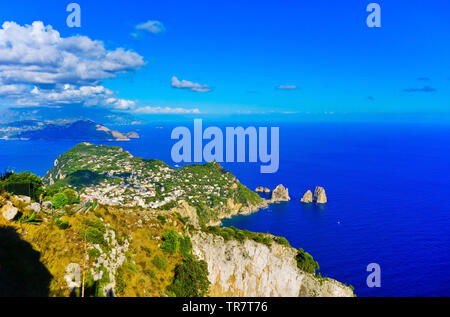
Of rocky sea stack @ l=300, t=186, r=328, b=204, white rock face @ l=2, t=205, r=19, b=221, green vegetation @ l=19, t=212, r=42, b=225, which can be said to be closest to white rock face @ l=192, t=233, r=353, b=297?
green vegetation @ l=19, t=212, r=42, b=225

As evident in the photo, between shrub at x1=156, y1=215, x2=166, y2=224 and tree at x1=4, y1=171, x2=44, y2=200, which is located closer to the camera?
tree at x1=4, y1=171, x2=44, y2=200

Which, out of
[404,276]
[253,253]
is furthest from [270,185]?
[253,253]

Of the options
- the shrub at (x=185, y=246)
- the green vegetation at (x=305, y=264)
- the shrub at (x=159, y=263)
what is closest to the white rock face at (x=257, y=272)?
the green vegetation at (x=305, y=264)

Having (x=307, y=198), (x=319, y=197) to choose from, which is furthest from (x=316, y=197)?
(x=307, y=198)

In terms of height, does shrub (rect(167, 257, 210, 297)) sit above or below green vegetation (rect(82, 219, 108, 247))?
below

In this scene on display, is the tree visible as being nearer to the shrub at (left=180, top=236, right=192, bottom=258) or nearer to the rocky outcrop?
the shrub at (left=180, top=236, right=192, bottom=258)

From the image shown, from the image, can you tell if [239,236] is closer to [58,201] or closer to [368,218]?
[58,201]

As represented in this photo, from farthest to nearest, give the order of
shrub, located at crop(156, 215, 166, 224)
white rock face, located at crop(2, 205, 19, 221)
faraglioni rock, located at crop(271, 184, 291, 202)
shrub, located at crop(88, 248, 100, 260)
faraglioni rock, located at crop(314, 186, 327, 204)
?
faraglioni rock, located at crop(271, 184, 291, 202), faraglioni rock, located at crop(314, 186, 327, 204), shrub, located at crop(156, 215, 166, 224), shrub, located at crop(88, 248, 100, 260), white rock face, located at crop(2, 205, 19, 221)

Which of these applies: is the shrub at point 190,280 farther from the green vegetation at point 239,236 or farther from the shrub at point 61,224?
the shrub at point 61,224
